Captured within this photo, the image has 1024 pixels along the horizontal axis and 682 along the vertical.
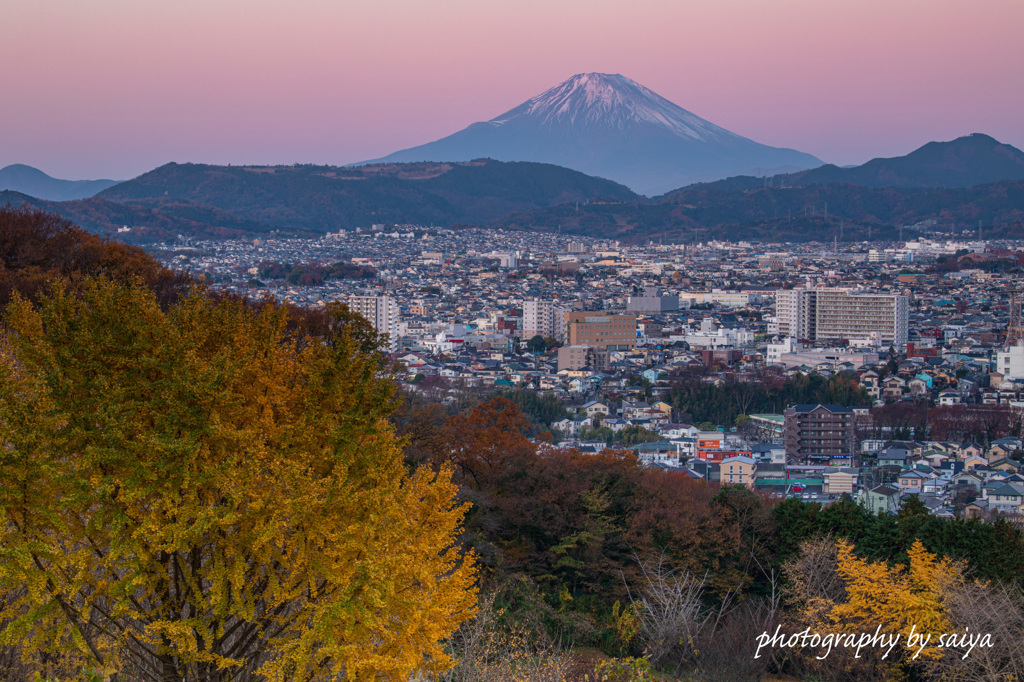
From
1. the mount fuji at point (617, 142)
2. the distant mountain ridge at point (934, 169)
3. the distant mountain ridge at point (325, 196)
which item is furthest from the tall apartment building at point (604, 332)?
the mount fuji at point (617, 142)

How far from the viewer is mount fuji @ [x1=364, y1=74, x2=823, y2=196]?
13712 cm

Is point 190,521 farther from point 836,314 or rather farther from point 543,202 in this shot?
point 543,202

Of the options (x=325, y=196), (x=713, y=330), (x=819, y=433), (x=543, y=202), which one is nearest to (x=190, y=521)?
(x=819, y=433)

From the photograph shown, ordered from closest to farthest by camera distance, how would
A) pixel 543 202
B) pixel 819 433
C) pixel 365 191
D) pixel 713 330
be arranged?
pixel 819 433, pixel 713 330, pixel 365 191, pixel 543 202

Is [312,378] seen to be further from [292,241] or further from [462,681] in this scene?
[292,241]

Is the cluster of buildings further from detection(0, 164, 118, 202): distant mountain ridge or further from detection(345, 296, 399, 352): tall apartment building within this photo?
detection(0, 164, 118, 202): distant mountain ridge

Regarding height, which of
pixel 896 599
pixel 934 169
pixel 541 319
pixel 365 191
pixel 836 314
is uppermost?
pixel 934 169

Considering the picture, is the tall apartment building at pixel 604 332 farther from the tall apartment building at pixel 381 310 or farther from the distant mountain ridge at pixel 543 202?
the distant mountain ridge at pixel 543 202

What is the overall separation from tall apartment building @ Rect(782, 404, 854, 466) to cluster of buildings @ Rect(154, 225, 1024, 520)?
0.03 meters

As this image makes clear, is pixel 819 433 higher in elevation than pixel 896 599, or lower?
lower

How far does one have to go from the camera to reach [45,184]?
102 meters

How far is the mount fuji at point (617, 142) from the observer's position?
450 feet

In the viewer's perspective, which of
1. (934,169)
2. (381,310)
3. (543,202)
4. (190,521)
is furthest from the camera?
(934,169)

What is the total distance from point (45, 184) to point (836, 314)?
90487 mm
